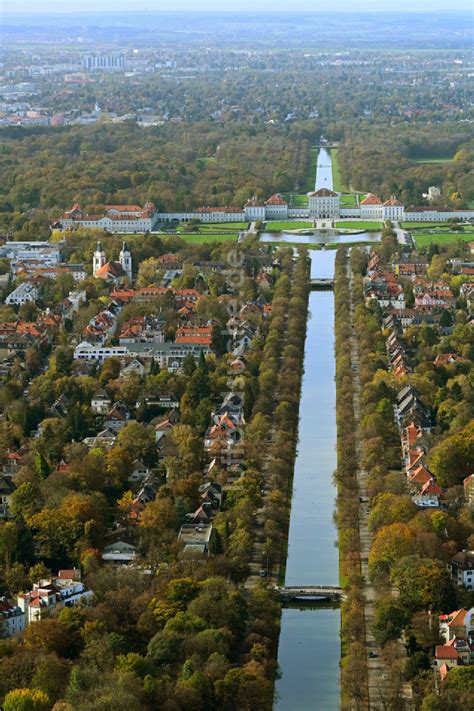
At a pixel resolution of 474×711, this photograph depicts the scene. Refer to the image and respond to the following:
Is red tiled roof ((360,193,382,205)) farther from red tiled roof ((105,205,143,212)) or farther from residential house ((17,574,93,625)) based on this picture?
residential house ((17,574,93,625))

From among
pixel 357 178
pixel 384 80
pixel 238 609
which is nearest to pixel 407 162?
pixel 357 178

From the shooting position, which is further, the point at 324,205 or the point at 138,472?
the point at 324,205

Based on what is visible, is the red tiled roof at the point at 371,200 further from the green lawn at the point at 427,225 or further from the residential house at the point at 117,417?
the residential house at the point at 117,417

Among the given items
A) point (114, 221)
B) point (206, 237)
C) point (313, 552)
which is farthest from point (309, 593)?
point (114, 221)

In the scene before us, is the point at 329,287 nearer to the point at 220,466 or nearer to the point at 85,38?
the point at 220,466

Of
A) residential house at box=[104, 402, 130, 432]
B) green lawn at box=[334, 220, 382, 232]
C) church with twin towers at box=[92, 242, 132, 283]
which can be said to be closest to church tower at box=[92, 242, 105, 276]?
church with twin towers at box=[92, 242, 132, 283]

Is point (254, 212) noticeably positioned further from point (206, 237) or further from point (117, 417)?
point (117, 417)
